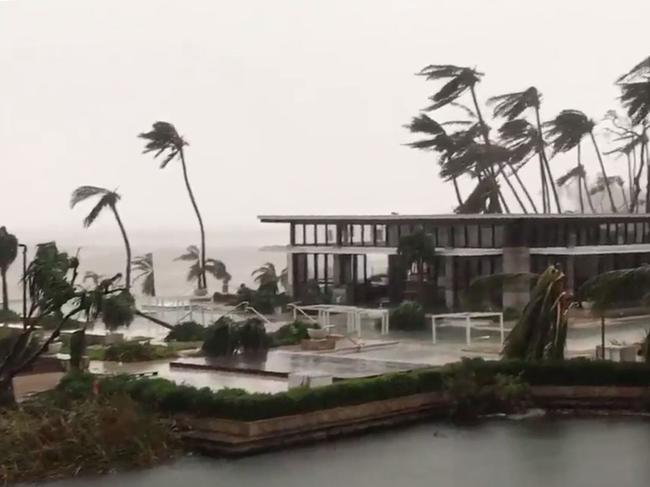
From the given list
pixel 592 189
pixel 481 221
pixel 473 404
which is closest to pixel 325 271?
pixel 481 221

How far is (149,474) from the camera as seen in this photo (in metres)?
11.3

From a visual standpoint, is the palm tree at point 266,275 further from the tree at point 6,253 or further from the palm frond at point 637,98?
the palm frond at point 637,98

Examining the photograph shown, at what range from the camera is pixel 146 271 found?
37.3 meters

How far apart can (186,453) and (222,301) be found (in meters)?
19.6

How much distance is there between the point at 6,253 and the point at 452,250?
11914 mm

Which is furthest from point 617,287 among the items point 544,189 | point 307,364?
point 544,189

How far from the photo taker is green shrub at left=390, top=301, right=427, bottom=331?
24.0m

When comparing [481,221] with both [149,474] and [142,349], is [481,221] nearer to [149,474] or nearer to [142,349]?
[142,349]

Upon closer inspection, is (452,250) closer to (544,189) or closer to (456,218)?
(456,218)

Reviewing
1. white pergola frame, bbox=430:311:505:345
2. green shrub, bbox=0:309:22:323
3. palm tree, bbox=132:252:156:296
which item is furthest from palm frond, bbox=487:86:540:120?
green shrub, bbox=0:309:22:323

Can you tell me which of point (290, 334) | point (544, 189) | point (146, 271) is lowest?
point (290, 334)

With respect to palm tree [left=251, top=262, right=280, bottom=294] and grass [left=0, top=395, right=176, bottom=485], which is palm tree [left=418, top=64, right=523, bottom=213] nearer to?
palm tree [left=251, top=262, right=280, bottom=294]

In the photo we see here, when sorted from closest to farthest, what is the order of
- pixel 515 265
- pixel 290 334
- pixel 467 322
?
pixel 467 322 → pixel 290 334 → pixel 515 265

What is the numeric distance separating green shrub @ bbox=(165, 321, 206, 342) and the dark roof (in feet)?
27.2
